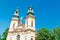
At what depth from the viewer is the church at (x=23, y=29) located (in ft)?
138

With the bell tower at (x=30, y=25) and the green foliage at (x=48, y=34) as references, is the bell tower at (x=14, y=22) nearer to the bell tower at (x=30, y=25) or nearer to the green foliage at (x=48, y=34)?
the bell tower at (x=30, y=25)

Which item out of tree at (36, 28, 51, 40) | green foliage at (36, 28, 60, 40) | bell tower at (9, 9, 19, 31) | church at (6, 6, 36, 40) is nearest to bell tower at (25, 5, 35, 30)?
church at (6, 6, 36, 40)

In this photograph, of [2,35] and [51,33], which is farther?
[2,35]

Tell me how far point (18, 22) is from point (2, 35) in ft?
22.9

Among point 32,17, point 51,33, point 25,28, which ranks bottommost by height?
point 51,33

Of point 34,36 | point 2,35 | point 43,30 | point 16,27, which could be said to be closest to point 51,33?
point 43,30

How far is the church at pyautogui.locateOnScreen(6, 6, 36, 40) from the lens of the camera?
138 feet

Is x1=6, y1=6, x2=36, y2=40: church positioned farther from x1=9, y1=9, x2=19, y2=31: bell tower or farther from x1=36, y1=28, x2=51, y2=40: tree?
x1=36, y1=28, x2=51, y2=40: tree

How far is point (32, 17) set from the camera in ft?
149

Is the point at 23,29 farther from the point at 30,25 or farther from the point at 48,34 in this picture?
the point at 48,34

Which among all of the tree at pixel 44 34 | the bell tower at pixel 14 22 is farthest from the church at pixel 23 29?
the tree at pixel 44 34

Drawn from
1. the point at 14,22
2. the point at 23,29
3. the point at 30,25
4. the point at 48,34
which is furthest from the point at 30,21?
the point at 48,34

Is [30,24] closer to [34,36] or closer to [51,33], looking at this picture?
[34,36]

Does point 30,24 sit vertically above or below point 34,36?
above
